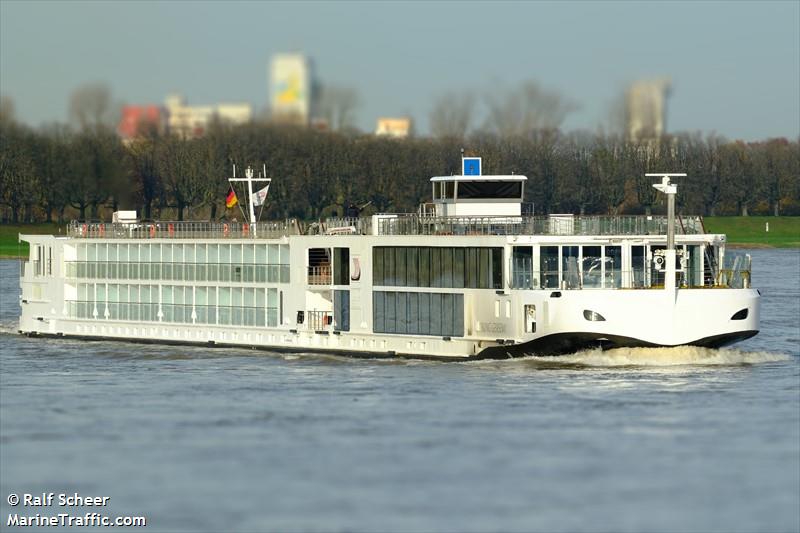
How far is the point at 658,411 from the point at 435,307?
14.3 meters

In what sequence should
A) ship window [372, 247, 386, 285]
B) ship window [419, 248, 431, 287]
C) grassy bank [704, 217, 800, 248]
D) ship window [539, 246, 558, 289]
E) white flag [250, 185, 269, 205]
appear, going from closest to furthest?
ship window [539, 246, 558, 289] → ship window [419, 248, 431, 287] → ship window [372, 247, 386, 285] → white flag [250, 185, 269, 205] → grassy bank [704, 217, 800, 248]

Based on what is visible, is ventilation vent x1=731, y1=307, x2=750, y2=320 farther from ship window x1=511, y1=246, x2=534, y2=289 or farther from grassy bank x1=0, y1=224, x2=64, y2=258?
grassy bank x1=0, y1=224, x2=64, y2=258

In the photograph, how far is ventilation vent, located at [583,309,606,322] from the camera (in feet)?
181

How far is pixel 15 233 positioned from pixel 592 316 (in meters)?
97.7

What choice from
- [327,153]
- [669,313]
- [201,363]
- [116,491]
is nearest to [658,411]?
[669,313]

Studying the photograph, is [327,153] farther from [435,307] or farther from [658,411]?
[658,411]

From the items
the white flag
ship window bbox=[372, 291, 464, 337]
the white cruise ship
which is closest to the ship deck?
the white cruise ship

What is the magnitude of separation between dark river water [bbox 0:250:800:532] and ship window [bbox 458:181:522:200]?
25.4ft

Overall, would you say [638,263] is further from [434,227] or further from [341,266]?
[341,266]

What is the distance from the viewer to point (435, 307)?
197ft

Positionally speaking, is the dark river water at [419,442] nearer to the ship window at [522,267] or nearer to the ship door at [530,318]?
the ship door at [530,318]

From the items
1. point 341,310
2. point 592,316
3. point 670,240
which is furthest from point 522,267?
point 341,310

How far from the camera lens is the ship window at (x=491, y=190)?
64375 mm

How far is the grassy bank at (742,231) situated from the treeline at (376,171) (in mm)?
1698
